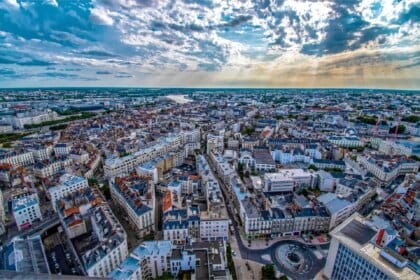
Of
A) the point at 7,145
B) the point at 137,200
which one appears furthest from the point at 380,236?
the point at 7,145

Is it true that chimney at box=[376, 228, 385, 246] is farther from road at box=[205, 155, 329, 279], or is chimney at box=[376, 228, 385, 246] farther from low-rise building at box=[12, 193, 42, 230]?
low-rise building at box=[12, 193, 42, 230]

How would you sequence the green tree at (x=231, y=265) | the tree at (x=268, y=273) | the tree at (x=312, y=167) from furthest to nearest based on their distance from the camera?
the tree at (x=312, y=167) < the green tree at (x=231, y=265) < the tree at (x=268, y=273)

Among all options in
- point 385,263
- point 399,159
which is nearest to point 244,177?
point 385,263

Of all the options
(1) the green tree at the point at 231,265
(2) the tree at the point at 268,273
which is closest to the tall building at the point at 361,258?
(2) the tree at the point at 268,273

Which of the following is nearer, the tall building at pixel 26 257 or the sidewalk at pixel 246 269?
the tall building at pixel 26 257

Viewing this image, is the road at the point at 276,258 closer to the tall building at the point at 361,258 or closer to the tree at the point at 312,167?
the tall building at the point at 361,258

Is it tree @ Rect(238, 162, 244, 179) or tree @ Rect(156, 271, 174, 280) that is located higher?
tree @ Rect(238, 162, 244, 179)

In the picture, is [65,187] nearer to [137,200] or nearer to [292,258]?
[137,200]

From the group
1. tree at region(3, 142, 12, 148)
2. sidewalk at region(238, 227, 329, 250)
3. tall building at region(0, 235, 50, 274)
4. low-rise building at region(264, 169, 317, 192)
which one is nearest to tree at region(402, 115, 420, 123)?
low-rise building at region(264, 169, 317, 192)

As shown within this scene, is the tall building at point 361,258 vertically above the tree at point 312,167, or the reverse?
the tall building at point 361,258
